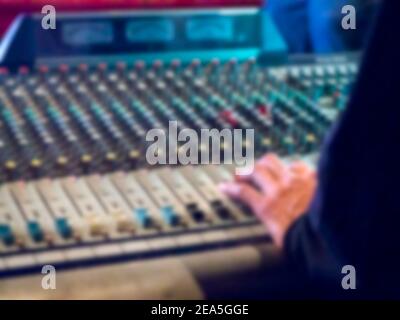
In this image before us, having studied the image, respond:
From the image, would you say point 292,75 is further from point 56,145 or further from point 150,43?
point 56,145

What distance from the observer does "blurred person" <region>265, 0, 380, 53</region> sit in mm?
1312

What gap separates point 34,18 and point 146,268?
0.56 metres

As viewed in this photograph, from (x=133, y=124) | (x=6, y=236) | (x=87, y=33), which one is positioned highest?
(x=87, y=33)

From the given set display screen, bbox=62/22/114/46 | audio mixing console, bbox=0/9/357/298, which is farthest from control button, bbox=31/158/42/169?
display screen, bbox=62/22/114/46

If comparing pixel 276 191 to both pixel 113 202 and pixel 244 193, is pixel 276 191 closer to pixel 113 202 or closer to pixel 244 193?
pixel 244 193

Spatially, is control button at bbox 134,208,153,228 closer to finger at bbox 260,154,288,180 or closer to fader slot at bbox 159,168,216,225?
fader slot at bbox 159,168,216,225

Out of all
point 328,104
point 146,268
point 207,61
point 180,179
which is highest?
point 207,61

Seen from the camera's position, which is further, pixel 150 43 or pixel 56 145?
pixel 150 43

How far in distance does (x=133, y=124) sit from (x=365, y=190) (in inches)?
14.3

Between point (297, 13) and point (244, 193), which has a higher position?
point (297, 13)

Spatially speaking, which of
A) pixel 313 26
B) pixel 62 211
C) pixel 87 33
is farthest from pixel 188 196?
pixel 313 26

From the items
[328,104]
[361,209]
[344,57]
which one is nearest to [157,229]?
[361,209]

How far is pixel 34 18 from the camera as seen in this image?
1.13m

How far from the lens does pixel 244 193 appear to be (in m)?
0.82
